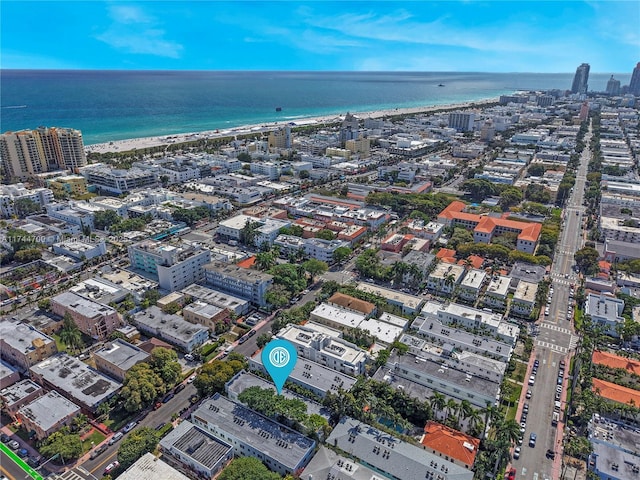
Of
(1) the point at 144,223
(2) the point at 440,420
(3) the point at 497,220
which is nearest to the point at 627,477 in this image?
(2) the point at 440,420

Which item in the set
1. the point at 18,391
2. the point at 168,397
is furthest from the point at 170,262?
the point at 18,391

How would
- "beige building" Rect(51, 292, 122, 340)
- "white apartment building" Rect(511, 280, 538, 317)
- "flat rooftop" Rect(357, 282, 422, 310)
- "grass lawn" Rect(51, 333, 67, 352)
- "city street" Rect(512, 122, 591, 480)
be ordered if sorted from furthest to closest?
"flat rooftop" Rect(357, 282, 422, 310) < "white apartment building" Rect(511, 280, 538, 317) < "beige building" Rect(51, 292, 122, 340) < "grass lawn" Rect(51, 333, 67, 352) < "city street" Rect(512, 122, 591, 480)

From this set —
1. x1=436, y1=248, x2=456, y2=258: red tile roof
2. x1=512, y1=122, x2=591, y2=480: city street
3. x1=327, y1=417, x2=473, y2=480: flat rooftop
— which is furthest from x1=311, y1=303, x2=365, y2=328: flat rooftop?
x1=436, y1=248, x2=456, y2=258: red tile roof

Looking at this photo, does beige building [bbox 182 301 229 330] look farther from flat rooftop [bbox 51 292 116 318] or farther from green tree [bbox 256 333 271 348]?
flat rooftop [bbox 51 292 116 318]

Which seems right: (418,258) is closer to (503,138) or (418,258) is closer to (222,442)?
(222,442)

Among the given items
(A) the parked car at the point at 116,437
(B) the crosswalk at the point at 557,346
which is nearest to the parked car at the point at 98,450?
(A) the parked car at the point at 116,437

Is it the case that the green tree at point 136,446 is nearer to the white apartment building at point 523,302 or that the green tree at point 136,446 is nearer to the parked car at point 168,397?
the parked car at point 168,397
